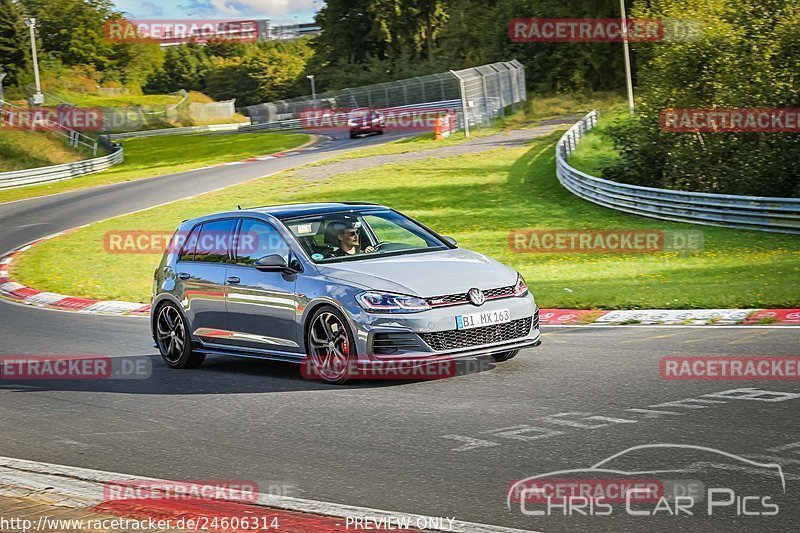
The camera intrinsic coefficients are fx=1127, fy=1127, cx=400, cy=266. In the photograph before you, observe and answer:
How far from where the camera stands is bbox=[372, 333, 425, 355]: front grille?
9.41 meters

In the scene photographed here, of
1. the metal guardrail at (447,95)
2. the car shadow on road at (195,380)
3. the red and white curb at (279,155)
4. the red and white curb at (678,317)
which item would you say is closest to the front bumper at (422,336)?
the car shadow on road at (195,380)

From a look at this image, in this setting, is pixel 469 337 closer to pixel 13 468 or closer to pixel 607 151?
pixel 13 468

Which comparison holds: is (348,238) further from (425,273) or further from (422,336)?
(422,336)

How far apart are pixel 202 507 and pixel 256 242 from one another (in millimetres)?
5112

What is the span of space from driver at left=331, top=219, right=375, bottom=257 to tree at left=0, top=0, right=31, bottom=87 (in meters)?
85.9

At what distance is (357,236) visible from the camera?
10.9m

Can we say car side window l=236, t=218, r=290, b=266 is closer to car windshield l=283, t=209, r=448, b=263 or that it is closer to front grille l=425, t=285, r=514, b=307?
car windshield l=283, t=209, r=448, b=263

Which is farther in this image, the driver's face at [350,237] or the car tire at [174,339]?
the car tire at [174,339]

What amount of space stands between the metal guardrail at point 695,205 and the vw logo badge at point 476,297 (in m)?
14.7

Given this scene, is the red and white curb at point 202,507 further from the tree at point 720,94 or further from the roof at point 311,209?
the tree at point 720,94

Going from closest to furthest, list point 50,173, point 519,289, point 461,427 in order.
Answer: point 461,427
point 519,289
point 50,173

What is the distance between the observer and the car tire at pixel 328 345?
9.75m

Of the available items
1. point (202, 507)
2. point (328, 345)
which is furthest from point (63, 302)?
point (202, 507)

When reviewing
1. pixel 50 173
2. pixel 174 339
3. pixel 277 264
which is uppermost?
pixel 277 264
